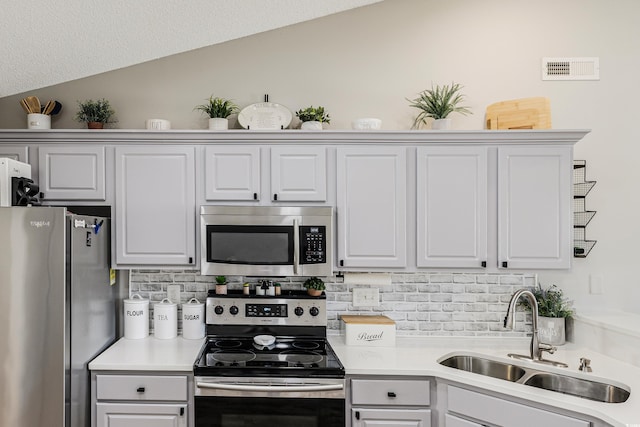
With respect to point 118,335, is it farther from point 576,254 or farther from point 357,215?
point 576,254

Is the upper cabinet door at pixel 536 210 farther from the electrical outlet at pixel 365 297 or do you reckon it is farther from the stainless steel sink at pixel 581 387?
the electrical outlet at pixel 365 297

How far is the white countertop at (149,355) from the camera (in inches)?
83.9

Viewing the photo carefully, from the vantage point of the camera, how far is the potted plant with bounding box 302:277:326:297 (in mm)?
2615

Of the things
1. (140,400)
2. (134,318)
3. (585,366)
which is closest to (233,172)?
(134,318)

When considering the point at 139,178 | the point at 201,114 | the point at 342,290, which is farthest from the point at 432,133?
the point at 139,178

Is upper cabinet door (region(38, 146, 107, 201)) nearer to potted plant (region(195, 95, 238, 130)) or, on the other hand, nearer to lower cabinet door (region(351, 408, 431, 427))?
potted plant (region(195, 95, 238, 130))

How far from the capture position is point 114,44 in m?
2.32

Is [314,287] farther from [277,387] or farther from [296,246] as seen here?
[277,387]

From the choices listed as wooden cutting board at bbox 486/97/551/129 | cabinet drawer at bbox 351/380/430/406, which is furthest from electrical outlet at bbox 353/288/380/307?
wooden cutting board at bbox 486/97/551/129

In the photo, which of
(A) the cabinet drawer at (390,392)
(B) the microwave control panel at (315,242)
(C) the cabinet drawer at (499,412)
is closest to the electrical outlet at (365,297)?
(B) the microwave control panel at (315,242)

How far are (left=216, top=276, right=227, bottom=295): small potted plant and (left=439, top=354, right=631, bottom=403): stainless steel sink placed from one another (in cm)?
139

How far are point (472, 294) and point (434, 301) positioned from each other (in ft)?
0.83

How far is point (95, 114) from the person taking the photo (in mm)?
2617

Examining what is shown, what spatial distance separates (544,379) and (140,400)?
7.01 ft
